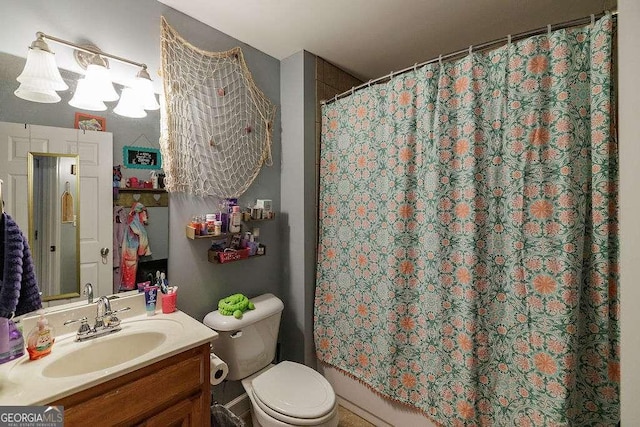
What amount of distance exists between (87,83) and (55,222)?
0.60 meters

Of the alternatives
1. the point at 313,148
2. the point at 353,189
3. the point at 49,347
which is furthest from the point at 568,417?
the point at 49,347

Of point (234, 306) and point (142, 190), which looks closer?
point (142, 190)

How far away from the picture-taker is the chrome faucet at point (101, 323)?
120 centimetres

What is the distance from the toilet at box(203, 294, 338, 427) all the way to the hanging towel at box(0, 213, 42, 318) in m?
0.75

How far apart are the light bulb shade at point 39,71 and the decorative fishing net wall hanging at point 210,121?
1.44 feet

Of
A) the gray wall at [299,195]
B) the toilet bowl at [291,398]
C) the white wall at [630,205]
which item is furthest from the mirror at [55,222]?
the white wall at [630,205]

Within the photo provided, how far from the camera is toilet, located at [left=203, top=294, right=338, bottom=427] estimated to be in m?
1.35

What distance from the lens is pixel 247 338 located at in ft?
5.33

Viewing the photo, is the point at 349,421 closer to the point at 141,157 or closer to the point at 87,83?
the point at 141,157

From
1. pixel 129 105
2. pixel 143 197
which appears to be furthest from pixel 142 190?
pixel 129 105

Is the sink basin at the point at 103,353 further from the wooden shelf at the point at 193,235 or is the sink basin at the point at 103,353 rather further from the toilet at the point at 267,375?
the wooden shelf at the point at 193,235

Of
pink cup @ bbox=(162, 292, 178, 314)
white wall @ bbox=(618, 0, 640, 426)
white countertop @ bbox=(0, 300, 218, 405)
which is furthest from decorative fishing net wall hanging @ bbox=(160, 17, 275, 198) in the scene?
white wall @ bbox=(618, 0, 640, 426)

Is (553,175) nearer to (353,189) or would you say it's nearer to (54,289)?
(353,189)

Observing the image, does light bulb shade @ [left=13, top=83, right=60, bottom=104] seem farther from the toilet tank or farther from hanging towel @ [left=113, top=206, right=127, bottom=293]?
the toilet tank
